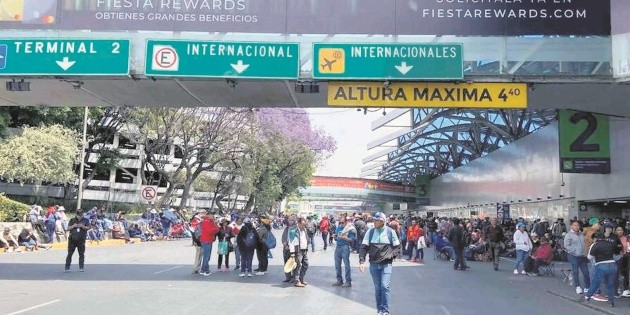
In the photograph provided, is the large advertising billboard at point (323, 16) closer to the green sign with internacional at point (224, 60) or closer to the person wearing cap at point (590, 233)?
the green sign with internacional at point (224, 60)

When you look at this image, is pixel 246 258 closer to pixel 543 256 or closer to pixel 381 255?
pixel 381 255

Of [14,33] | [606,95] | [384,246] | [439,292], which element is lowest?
[439,292]

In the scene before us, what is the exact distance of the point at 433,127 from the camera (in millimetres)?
42438

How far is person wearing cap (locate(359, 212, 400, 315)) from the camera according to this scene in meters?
9.23

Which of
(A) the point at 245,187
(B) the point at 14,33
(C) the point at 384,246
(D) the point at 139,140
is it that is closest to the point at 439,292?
(C) the point at 384,246

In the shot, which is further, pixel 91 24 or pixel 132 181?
pixel 132 181

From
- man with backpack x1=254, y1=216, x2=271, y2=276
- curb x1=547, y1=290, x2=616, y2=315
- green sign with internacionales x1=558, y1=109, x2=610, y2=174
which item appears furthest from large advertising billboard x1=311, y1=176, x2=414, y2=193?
curb x1=547, y1=290, x2=616, y2=315

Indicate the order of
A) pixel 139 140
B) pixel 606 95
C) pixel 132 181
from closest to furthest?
pixel 606 95, pixel 139 140, pixel 132 181

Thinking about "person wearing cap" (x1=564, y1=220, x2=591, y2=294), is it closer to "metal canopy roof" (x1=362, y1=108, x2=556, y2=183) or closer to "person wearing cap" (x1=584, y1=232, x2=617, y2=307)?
"person wearing cap" (x1=584, y1=232, x2=617, y2=307)

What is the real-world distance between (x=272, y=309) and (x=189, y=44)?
5.92 meters

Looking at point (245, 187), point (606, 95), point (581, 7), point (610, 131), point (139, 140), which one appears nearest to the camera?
point (581, 7)

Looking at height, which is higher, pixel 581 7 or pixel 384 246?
pixel 581 7

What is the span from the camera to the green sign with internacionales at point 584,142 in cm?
1880

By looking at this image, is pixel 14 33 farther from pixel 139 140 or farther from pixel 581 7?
pixel 139 140
